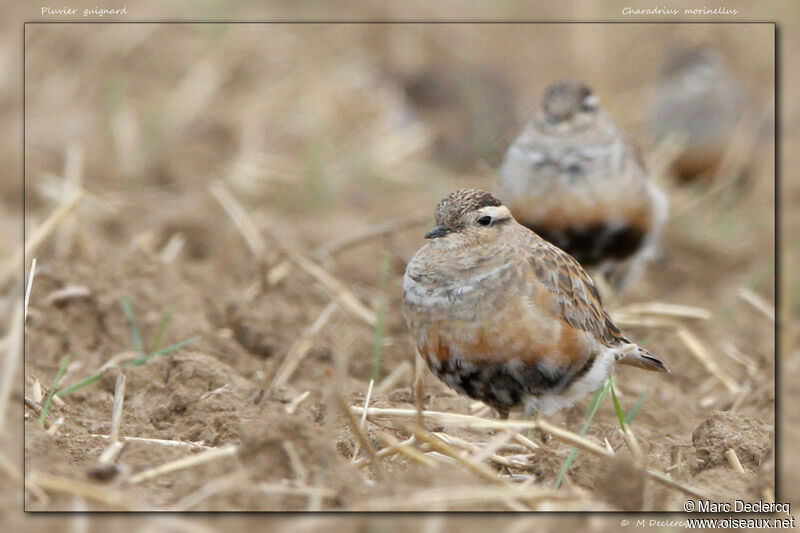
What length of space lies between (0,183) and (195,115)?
2.07 m

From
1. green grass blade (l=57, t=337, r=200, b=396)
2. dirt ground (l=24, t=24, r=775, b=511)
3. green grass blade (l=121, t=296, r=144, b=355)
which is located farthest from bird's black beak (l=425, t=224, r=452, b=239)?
green grass blade (l=121, t=296, r=144, b=355)

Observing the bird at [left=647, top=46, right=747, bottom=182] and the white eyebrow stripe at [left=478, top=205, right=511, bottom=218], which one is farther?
the bird at [left=647, top=46, right=747, bottom=182]

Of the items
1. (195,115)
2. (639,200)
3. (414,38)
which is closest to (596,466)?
(639,200)

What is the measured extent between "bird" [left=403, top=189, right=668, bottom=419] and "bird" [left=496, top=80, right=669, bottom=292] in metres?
1.50

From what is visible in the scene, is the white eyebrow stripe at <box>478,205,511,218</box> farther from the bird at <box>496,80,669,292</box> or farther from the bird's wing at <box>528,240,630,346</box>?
the bird at <box>496,80,669,292</box>

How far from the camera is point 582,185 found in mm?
6223

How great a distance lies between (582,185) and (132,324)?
2695 mm

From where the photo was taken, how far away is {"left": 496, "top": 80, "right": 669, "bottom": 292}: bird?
6.20m

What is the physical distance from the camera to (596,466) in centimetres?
407

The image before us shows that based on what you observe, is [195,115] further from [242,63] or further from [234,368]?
[234,368]

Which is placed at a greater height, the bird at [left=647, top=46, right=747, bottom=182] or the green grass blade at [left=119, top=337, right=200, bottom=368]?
the bird at [left=647, top=46, right=747, bottom=182]

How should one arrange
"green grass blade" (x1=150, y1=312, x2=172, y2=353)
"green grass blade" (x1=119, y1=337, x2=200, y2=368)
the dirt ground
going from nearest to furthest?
the dirt ground < "green grass blade" (x1=119, y1=337, x2=200, y2=368) < "green grass blade" (x1=150, y1=312, x2=172, y2=353)

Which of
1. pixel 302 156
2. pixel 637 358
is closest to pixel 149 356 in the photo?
pixel 637 358

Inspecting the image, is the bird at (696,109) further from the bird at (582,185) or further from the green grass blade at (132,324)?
the green grass blade at (132,324)
